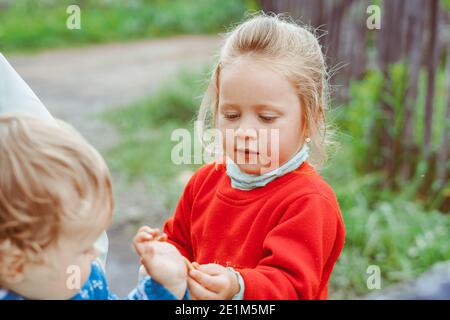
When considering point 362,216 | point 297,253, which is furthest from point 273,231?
point 362,216

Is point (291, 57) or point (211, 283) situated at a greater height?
point (291, 57)

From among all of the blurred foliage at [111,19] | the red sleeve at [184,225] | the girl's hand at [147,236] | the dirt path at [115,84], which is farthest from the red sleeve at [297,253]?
the blurred foliage at [111,19]

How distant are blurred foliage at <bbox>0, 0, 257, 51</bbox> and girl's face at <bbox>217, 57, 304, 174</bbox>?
933 centimetres

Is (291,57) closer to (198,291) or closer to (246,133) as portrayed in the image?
(246,133)

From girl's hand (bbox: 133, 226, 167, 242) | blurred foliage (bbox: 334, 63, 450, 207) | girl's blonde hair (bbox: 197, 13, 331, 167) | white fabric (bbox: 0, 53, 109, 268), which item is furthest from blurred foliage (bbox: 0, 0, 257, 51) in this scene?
girl's hand (bbox: 133, 226, 167, 242)

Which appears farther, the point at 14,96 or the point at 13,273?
the point at 14,96

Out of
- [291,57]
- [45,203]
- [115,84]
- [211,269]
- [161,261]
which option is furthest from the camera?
[115,84]

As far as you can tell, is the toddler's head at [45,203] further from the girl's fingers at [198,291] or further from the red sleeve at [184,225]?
the red sleeve at [184,225]

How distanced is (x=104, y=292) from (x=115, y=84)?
7.24m

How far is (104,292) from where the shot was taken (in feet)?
5.60

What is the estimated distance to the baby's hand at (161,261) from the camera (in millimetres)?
1543

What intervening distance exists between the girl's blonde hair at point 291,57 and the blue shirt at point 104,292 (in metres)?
0.61

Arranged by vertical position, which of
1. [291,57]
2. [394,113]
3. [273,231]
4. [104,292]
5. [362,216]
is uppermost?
[291,57]

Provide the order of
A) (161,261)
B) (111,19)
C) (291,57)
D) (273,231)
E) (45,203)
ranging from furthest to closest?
(111,19) → (291,57) → (273,231) → (161,261) → (45,203)
